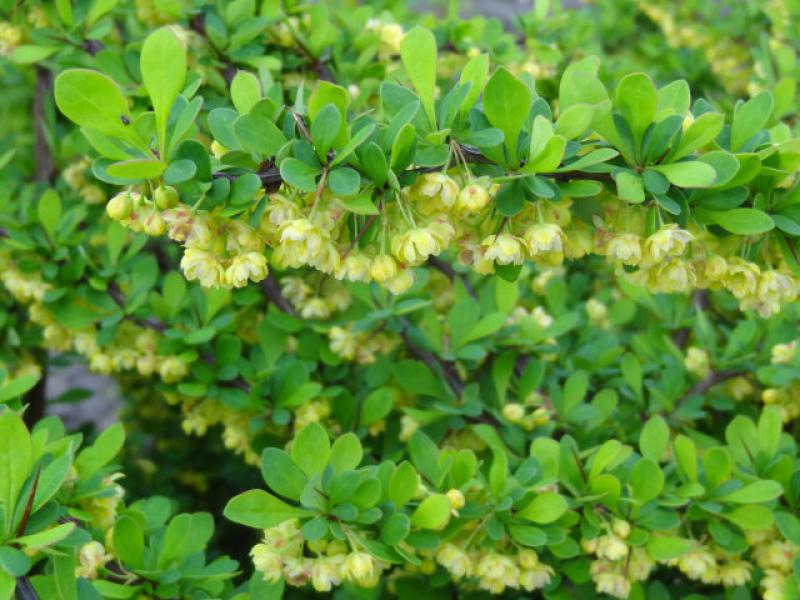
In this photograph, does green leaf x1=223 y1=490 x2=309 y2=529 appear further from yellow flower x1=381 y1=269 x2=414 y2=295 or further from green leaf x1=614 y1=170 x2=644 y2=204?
green leaf x1=614 y1=170 x2=644 y2=204

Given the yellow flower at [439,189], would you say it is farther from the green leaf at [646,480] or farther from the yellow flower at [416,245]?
the green leaf at [646,480]

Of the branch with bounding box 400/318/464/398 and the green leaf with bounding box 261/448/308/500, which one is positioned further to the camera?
the branch with bounding box 400/318/464/398

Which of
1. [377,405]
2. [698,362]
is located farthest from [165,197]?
[698,362]

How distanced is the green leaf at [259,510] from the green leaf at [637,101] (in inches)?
22.2

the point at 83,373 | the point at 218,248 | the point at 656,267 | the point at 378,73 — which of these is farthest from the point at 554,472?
the point at 83,373

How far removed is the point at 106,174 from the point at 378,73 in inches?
34.4

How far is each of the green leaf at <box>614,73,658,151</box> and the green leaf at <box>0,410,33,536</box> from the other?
0.71 m

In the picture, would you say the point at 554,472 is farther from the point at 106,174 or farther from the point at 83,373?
the point at 83,373

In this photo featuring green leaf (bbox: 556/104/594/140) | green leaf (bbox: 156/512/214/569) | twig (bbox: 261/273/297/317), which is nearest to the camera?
green leaf (bbox: 556/104/594/140)

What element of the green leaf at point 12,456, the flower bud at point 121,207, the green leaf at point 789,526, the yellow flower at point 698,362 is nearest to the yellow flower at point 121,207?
the flower bud at point 121,207

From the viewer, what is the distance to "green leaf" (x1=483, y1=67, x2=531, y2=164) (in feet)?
3.00

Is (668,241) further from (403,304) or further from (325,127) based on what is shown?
(403,304)

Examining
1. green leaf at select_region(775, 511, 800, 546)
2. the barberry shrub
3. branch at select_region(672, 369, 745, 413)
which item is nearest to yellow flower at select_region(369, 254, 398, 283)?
the barberry shrub

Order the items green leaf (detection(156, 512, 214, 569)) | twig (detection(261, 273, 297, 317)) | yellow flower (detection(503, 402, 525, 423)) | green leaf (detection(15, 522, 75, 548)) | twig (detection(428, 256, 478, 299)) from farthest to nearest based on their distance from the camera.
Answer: twig (detection(428, 256, 478, 299))
twig (detection(261, 273, 297, 317))
yellow flower (detection(503, 402, 525, 423))
green leaf (detection(156, 512, 214, 569))
green leaf (detection(15, 522, 75, 548))
